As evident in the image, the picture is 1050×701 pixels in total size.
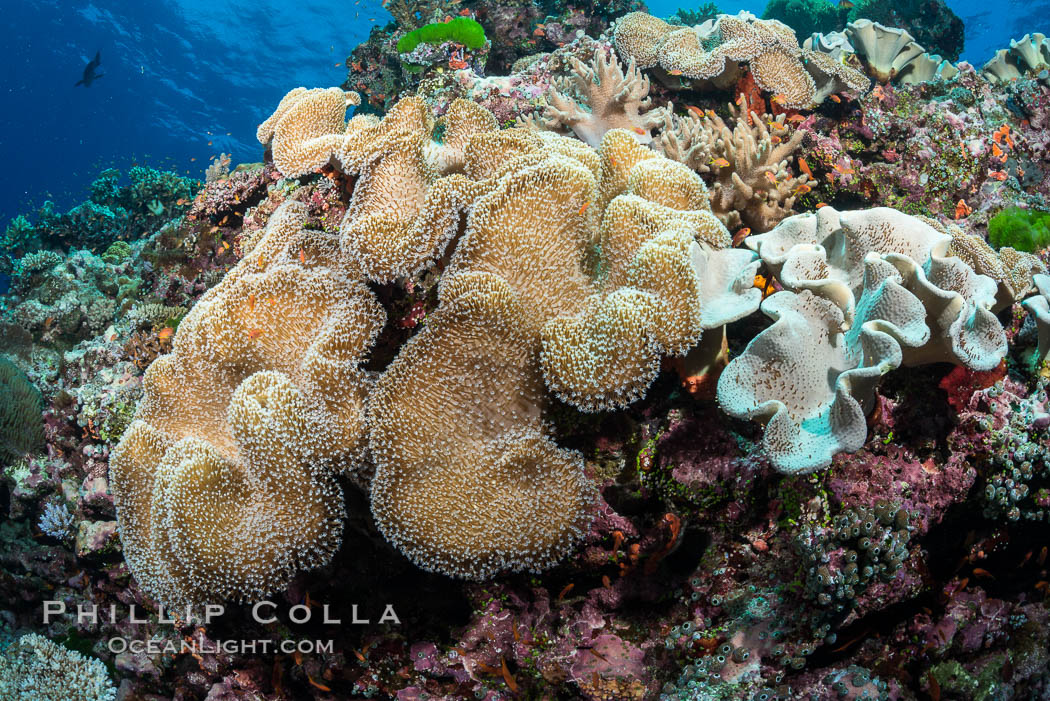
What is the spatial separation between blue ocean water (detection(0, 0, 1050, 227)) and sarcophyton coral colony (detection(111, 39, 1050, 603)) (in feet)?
136

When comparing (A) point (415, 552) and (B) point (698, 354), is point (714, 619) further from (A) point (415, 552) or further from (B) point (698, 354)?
(A) point (415, 552)

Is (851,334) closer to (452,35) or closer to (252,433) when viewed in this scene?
(252,433)

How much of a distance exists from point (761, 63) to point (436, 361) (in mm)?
4131

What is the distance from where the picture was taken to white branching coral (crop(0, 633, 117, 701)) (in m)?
4.87

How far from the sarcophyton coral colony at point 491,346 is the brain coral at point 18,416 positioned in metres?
4.90

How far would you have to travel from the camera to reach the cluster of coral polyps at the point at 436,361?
215 cm

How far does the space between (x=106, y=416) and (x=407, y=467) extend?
4651 mm

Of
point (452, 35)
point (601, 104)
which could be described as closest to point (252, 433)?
point (601, 104)

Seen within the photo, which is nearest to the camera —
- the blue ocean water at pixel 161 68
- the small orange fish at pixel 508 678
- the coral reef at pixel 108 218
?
the small orange fish at pixel 508 678

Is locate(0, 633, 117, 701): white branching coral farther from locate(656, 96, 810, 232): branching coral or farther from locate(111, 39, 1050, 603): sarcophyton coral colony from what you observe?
locate(656, 96, 810, 232): branching coral

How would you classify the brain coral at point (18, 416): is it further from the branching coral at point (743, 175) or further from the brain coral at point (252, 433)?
the branching coral at point (743, 175)

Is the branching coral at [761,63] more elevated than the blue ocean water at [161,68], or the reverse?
the blue ocean water at [161,68]

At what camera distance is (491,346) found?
7.39 ft

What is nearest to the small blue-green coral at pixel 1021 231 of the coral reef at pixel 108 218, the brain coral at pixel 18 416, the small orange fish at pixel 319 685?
the small orange fish at pixel 319 685
